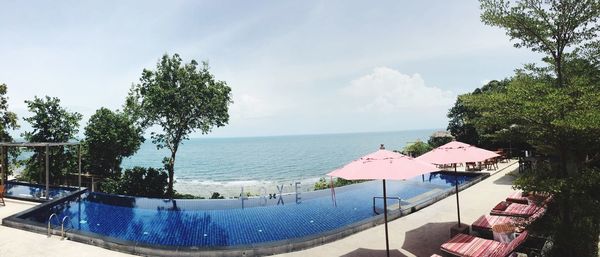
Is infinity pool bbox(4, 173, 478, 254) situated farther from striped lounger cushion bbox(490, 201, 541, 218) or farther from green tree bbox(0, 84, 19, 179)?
green tree bbox(0, 84, 19, 179)

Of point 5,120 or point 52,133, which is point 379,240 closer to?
point 52,133

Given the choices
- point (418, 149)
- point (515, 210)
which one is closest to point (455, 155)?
point (515, 210)

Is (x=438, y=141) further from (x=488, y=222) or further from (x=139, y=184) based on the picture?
(x=139, y=184)

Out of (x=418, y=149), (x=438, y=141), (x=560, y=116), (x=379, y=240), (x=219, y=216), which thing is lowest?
(x=219, y=216)

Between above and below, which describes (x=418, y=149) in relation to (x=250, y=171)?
above

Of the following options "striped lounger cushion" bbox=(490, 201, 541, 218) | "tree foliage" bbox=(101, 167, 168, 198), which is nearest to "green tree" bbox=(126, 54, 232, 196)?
"tree foliage" bbox=(101, 167, 168, 198)

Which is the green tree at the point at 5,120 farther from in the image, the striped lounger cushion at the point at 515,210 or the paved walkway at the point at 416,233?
the striped lounger cushion at the point at 515,210

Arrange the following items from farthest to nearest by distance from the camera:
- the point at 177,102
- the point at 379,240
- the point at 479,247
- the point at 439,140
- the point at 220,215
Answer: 1. the point at 439,140
2. the point at 177,102
3. the point at 220,215
4. the point at 379,240
5. the point at 479,247

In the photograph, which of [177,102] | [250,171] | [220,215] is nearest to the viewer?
[220,215]

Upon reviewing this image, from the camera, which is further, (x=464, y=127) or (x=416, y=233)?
(x=464, y=127)

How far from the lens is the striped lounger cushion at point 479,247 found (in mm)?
6563

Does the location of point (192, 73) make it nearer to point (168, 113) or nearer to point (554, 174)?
point (168, 113)

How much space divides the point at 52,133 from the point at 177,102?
26.2ft

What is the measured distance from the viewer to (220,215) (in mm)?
14414
